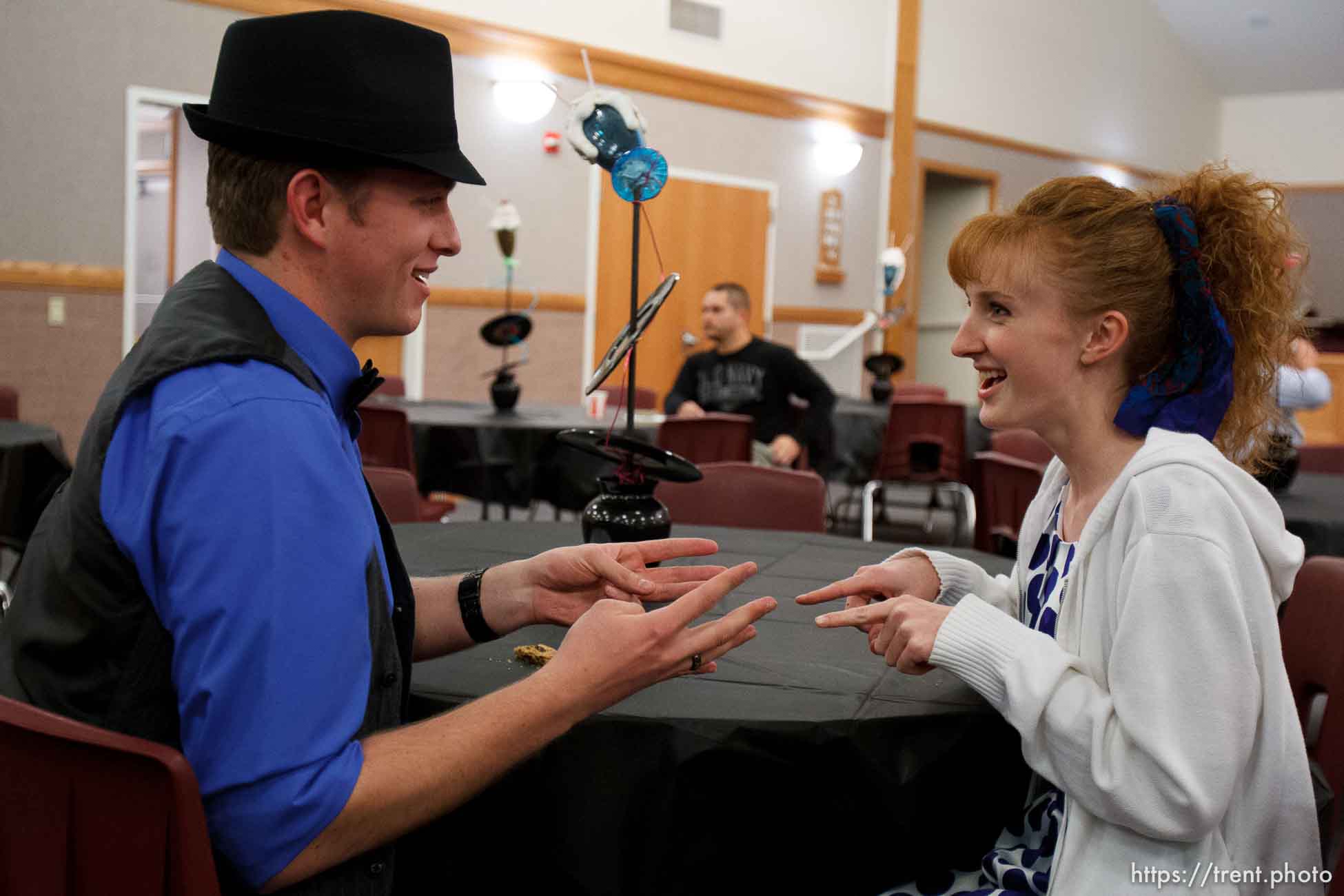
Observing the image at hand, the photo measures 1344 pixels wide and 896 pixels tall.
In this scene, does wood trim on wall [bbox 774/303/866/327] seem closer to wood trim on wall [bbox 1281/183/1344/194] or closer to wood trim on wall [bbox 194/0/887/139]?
wood trim on wall [bbox 194/0/887/139]

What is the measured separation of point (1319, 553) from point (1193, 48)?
38.9ft

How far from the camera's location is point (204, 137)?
107cm

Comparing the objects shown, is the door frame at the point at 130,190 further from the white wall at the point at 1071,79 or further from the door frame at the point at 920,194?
the white wall at the point at 1071,79

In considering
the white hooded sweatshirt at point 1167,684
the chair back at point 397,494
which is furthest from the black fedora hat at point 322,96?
the chair back at point 397,494

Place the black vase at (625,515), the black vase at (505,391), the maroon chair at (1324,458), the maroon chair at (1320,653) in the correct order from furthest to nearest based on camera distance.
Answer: the black vase at (505,391) → the maroon chair at (1324,458) → the black vase at (625,515) → the maroon chair at (1320,653)

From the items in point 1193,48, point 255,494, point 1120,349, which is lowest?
point 255,494

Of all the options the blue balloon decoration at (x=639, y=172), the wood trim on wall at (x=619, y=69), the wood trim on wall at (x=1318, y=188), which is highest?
the wood trim on wall at (x=1318, y=188)

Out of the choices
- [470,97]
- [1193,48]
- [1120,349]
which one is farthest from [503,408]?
[1193,48]

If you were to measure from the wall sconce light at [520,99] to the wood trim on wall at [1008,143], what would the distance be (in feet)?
13.3

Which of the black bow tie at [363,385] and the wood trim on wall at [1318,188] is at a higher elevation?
the wood trim on wall at [1318,188]

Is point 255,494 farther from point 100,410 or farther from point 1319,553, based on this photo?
point 1319,553

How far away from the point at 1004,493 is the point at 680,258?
219 inches

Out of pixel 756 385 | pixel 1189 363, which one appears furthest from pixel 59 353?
pixel 1189 363

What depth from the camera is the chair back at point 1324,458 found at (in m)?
4.65
